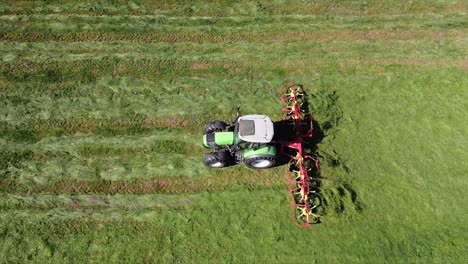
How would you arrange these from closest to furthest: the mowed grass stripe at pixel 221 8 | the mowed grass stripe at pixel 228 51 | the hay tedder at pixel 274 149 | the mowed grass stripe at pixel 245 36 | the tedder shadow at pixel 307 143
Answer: the hay tedder at pixel 274 149
the tedder shadow at pixel 307 143
the mowed grass stripe at pixel 228 51
the mowed grass stripe at pixel 245 36
the mowed grass stripe at pixel 221 8

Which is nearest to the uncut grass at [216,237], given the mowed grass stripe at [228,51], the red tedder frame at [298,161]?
the red tedder frame at [298,161]

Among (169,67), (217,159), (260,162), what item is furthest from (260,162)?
(169,67)

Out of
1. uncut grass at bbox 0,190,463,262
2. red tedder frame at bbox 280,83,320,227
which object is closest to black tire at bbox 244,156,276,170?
red tedder frame at bbox 280,83,320,227

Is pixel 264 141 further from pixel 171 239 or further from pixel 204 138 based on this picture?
pixel 171 239

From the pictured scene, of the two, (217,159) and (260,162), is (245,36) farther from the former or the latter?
(217,159)

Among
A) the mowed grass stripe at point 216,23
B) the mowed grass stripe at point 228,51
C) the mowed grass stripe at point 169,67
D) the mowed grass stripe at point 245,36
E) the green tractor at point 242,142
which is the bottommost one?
the green tractor at point 242,142

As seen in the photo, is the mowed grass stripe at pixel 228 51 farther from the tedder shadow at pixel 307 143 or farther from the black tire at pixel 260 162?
the black tire at pixel 260 162
